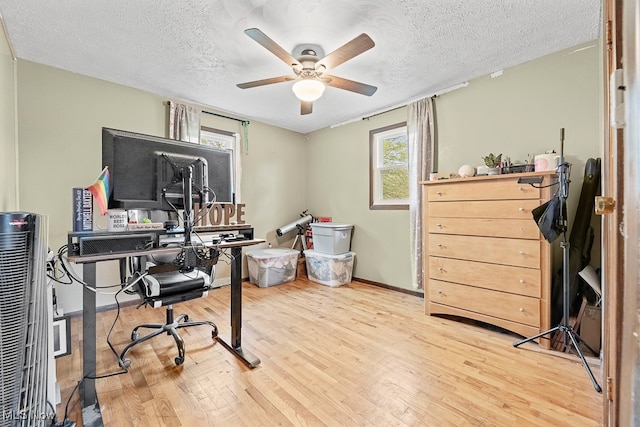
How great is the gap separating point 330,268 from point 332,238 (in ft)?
1.36

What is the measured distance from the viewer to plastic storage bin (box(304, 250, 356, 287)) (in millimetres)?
3695

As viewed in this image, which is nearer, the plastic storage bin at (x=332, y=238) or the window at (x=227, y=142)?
the window at (x=227, y=142)

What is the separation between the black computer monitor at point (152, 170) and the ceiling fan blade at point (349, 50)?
113 centimetres

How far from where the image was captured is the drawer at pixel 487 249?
2072mm

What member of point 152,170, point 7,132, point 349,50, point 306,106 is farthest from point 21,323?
point 306,106

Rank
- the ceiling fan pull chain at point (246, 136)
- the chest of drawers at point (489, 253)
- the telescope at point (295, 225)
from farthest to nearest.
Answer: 1. the telescope at point (295, 225)
2. the ceiling fan pull chain at point (246, 136)
3. the chest of drawers at point (489, 253)

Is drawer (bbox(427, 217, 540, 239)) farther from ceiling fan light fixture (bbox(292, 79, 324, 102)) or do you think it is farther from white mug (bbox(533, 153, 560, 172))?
ceiling fan light fixture (bbox(292, 79, 324, 102))

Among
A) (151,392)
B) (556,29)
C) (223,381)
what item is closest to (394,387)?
(223,381)

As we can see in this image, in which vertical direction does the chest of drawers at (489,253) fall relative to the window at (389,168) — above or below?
below

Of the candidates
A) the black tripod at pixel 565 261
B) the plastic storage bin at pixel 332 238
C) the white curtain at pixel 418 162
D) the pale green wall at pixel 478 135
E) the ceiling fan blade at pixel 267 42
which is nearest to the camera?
the ceiling fan blade at pixel 267 42

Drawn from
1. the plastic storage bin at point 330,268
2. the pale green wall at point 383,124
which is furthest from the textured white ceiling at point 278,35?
the plastic storage bin at point 330,268

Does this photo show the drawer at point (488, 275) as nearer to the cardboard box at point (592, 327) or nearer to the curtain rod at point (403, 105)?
the cardboard box at point (592, 327)


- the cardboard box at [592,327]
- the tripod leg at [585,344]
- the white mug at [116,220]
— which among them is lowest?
the tripod leg at [585,344]

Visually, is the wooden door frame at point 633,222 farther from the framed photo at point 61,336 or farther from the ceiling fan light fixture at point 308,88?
the framed photo at point 61,336
